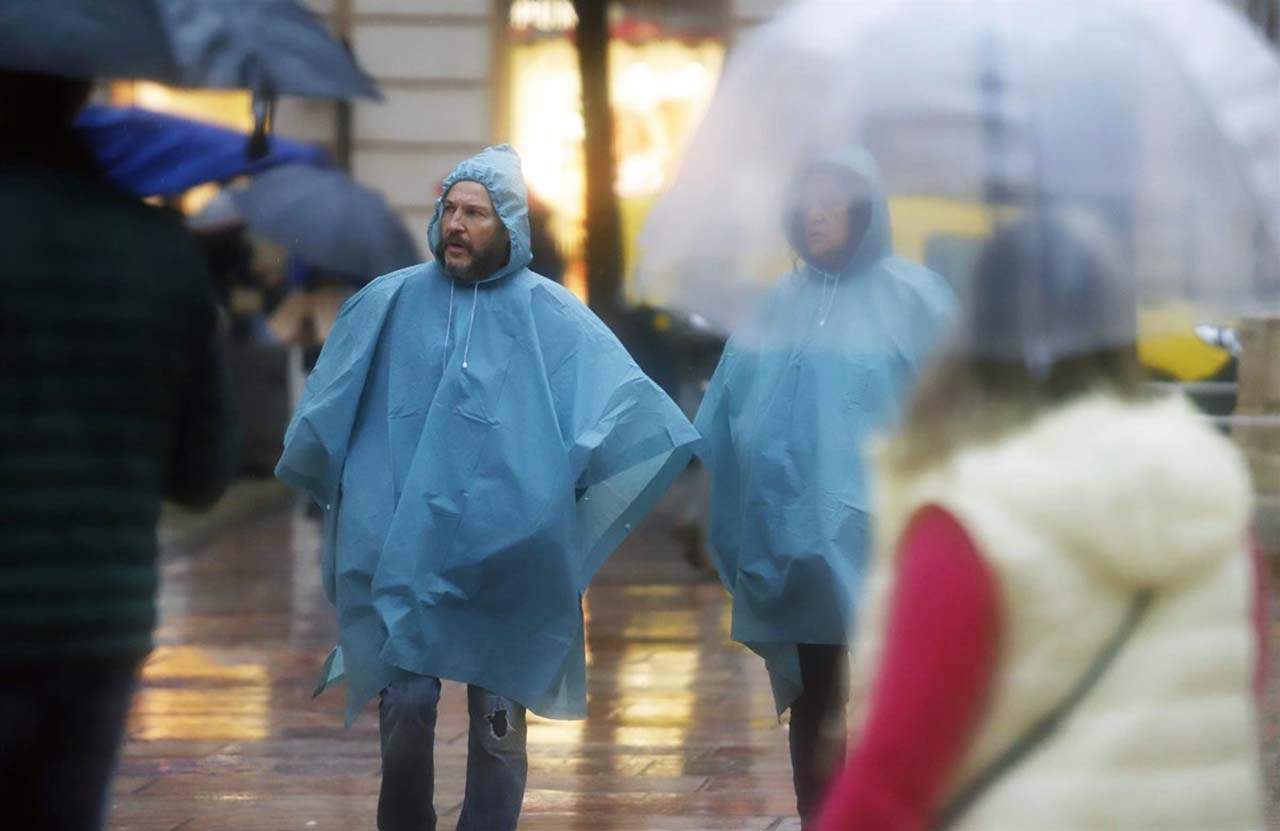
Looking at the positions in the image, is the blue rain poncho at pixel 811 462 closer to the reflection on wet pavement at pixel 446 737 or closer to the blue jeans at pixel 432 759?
the blue jeans at pixel 432 759

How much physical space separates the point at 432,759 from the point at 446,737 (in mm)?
2312

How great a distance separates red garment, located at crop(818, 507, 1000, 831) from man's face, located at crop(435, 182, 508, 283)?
12.1ft

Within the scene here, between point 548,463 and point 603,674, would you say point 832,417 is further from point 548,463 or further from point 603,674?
point 603,674

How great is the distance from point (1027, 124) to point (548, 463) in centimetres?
350

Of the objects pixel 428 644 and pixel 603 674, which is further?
pixel 603 674

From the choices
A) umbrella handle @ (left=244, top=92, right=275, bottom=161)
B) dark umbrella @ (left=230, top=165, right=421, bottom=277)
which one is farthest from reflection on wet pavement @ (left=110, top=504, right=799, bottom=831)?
umbrella handle @ (left=244, top=92, right=275, bottom=161)

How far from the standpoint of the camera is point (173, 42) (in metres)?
3.40

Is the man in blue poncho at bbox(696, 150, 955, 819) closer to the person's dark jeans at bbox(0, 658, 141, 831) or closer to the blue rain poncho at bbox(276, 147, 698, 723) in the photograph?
the blue rain poncho at bbox(276, 147, 698, 723)

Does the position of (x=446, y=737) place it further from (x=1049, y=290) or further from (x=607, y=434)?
(x=1049, y=290)

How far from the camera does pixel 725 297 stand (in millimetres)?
3170

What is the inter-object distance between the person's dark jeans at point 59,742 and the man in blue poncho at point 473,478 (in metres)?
2.24

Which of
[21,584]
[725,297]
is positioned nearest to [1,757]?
[21,584]

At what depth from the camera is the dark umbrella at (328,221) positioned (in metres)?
11.3

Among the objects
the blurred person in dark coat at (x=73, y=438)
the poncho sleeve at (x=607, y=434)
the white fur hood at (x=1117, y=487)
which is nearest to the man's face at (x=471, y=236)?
the poncho sleeve at (x=607, y=434)
